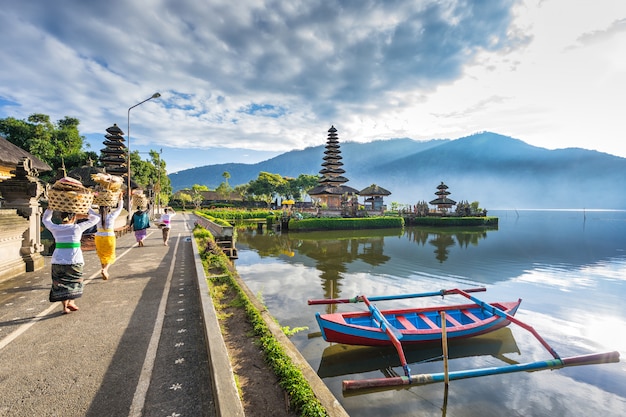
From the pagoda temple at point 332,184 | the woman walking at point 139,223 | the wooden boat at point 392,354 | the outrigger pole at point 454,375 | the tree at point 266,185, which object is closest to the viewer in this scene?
the outrigger pole at point 454,375

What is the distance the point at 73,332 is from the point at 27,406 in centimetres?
218

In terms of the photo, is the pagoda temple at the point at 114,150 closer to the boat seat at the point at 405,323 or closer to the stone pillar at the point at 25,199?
the stone pillar at the point at 25,199

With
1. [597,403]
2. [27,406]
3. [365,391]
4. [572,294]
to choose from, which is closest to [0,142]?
[27,406]

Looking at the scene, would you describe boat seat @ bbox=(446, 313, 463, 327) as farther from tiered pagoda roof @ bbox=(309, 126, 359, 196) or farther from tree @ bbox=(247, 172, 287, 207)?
tree @ bbox=(247, 172, 287, 207)

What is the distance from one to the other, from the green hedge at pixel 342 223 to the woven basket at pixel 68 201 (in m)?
29.3

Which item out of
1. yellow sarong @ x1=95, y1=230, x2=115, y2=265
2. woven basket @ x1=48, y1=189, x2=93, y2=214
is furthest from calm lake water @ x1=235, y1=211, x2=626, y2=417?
woven basket @ x1=48, y1=189, x2=93, y2=214

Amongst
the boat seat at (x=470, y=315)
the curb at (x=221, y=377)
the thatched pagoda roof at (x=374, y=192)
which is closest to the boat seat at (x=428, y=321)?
the boat seat at (x=470, y=315)

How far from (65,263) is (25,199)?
5.96m

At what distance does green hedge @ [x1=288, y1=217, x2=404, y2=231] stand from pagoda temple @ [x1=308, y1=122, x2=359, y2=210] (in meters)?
6.30

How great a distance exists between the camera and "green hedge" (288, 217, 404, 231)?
118 feet

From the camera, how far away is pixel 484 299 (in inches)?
490

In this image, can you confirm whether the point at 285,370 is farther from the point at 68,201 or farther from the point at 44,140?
the point at 44,140

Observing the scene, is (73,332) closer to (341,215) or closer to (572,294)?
(572,294)

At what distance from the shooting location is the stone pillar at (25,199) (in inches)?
381
